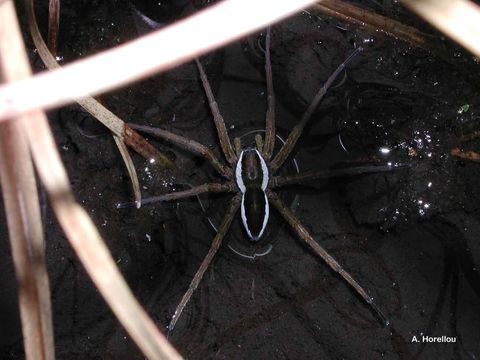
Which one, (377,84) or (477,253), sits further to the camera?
(377,84)

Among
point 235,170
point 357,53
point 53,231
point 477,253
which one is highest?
point 357,53

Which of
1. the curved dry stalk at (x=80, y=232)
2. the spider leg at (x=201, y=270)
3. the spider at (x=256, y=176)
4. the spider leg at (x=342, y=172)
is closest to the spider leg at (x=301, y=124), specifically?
the spider at (x=256, y=176)

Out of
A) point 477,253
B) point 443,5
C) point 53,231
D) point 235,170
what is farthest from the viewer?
point 235,170

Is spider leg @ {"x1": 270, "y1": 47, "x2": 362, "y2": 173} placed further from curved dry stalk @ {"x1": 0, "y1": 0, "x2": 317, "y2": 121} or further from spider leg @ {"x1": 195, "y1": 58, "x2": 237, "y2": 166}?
curved dry stalk @ {"x1": 0, "y1": 0, "x2": 317, "y2": 121}

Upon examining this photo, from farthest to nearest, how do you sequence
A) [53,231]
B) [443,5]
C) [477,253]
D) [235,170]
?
[235,170], [477,253], [53,231], [443,5]

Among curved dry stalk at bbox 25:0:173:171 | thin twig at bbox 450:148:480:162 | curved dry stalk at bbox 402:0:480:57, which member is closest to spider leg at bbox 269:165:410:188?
thin twig at bbox 450:148:480:162

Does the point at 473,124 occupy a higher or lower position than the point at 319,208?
higher

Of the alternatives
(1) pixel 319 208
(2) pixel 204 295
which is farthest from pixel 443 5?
(2) pixel 204 295

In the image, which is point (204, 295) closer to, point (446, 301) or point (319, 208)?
point (319, 208)

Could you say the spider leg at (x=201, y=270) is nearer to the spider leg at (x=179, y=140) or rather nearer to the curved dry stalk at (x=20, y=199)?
the spider leg at (x=179, y=140)
